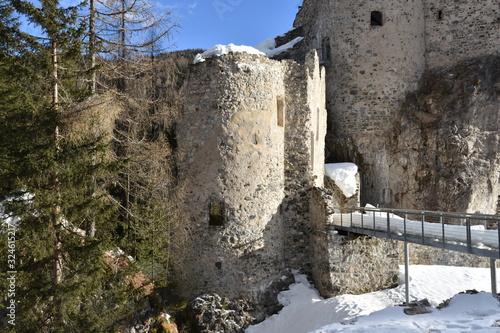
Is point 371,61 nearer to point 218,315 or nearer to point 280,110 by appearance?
point 280,110

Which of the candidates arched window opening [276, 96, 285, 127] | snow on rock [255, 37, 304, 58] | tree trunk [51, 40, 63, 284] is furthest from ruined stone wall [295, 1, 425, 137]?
tree trunk [51, 40, 63, 284]

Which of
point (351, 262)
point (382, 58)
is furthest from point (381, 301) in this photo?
point (382, 58)

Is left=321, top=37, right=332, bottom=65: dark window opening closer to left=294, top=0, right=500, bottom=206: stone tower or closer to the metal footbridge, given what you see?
left=294, top=0, right=500, bottom=206: stone tower

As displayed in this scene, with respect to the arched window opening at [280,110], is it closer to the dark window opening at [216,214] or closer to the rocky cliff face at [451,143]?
the dark window opening at [216,214]

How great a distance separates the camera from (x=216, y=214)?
46.2ft

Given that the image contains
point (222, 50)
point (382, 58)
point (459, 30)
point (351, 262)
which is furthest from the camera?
point (459, 30)

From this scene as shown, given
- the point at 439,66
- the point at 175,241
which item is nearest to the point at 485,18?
the point at 439,66

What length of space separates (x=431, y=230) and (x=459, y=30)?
12695 millimetres

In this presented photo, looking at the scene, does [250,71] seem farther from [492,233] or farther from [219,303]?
[492,233]

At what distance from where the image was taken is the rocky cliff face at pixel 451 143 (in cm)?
1795

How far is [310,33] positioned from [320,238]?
1178 centimetres

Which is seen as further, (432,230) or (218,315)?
(218,315)

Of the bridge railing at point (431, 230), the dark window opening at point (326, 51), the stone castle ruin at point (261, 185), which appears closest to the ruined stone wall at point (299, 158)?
the stone castle ruin at point (261, 185)

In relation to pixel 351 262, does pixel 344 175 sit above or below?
above
